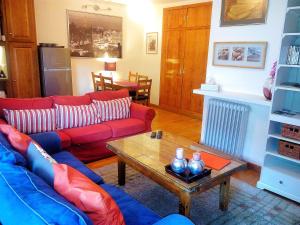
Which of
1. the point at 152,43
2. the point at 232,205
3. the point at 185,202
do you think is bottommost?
the point at 232,205

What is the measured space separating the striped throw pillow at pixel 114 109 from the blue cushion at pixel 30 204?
2255mm

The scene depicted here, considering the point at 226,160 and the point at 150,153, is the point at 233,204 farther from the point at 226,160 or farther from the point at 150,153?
the point at 150,153

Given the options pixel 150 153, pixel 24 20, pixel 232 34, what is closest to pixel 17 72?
pixel 24 20

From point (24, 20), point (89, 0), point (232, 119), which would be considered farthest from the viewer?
point (89, 0)

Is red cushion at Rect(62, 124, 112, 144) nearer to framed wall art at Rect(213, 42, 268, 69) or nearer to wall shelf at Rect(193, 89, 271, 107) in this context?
wall shelf at Rect(193, 89, 271, 107)

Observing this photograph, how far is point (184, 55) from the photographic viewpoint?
545 centimetres

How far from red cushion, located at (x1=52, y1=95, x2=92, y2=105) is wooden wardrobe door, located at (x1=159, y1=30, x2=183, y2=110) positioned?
277cm

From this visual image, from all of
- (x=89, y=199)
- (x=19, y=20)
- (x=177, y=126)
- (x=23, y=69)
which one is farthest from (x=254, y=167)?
(x=19, y=20)

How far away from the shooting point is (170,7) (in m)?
5.58

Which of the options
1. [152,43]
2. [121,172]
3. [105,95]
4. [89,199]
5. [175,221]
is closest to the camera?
[89,199]

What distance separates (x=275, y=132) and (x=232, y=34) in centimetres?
135

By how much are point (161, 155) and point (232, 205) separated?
85 cm

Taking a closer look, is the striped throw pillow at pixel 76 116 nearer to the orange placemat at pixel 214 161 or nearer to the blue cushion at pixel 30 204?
the orange placemat at pixel 214 161

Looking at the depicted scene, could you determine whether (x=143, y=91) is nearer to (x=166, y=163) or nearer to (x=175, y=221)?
(x=166, y=163)
